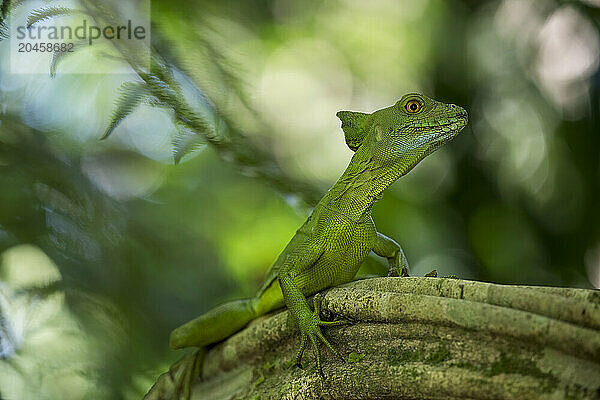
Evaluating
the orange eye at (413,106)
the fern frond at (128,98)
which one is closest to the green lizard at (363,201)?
the orange eye at (413,106)

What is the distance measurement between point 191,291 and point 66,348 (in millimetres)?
664

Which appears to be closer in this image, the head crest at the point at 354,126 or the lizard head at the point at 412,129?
the lizard head at the point at 412,129

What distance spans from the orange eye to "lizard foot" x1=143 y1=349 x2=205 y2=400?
763 millimetres

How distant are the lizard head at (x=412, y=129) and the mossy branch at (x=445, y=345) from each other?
29 centimetres

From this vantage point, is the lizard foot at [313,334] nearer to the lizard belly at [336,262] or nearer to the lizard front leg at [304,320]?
the lizard front leg at [304,320]

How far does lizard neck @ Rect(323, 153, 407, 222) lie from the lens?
4.22 ft

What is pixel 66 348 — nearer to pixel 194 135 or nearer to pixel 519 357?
pixel 194 135

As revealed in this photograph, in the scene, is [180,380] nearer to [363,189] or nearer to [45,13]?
[363,189]

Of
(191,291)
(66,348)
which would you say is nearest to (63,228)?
(66,348)

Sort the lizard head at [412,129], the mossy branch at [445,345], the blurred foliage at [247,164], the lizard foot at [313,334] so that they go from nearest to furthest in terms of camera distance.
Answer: the mossy branch at [445,345] < the lizard foot at [313,334] < the lizard head at [412,129] < the blurred foliage at [247,164]

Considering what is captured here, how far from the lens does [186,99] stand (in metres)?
1.75

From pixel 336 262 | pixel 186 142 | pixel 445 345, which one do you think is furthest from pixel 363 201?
pixel 186 142

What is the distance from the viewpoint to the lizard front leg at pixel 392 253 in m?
1.34

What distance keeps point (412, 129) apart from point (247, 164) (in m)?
0.69
